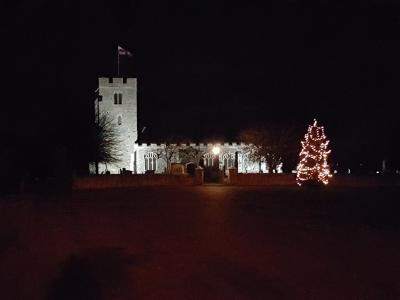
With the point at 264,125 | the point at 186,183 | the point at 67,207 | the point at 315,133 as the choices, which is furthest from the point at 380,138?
the point at 67,207

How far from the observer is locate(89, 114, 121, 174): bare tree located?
163ft

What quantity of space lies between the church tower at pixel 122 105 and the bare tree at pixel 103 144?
306cm

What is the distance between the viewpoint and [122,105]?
6506 cm

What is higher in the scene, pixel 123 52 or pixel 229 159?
pixel 123 52

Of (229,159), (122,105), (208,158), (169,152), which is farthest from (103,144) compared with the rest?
(229,159)

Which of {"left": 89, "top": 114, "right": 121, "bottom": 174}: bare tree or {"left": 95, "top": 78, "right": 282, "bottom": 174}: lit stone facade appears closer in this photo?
{"left": 89, "top": 114, "right": 121, "bottom": 174}: bare tree

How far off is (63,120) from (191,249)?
130ft

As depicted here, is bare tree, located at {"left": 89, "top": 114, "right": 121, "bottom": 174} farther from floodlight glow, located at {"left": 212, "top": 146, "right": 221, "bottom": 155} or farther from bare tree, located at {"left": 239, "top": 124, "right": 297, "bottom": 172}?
bare tree, located at {"left": 239, "top": 124, "right": 297, "bottom": 172}

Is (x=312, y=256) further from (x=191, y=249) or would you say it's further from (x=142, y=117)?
(x=142, y=117)

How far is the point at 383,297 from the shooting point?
7.75m

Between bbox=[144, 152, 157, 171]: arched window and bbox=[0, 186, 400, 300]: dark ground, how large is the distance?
4206 centimetres

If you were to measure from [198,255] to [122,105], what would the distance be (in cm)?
5504

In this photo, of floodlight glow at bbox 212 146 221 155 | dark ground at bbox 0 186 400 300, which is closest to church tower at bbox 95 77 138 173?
floodlight glow at bbox 212 146 221 155

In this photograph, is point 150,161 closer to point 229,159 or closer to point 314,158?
point 229,159
